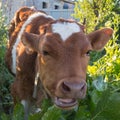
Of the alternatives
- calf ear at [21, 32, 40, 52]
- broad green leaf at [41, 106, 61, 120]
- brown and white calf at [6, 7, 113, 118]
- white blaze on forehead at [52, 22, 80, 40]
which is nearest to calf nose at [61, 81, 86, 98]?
brown and white calf at [6, 7, 113, 118]

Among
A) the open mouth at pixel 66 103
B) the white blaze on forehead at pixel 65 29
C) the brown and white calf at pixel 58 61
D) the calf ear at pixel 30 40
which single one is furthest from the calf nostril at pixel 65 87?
the calf ear at pixel 30 40

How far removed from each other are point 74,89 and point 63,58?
32cm

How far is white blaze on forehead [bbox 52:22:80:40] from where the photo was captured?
3202mm

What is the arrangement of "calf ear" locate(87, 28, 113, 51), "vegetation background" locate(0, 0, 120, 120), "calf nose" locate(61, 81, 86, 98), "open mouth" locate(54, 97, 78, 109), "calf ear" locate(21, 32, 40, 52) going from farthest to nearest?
"calf ear" locate(87, 28, 113, 51)
"calf ear" locate(21, 32, 40, 52)
"open mouth" locate(54, 97, 78, 109)
"calf nose" locate(61, 81, 86, 98)
"vegetation background" locate(0, 0, 120, 120)

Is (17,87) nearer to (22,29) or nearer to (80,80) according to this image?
(22,29)

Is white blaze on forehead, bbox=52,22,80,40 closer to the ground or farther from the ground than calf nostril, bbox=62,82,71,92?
farther from the ground

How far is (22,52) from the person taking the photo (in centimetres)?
406

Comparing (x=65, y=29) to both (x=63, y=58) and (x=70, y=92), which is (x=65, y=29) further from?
(x=70, y=92)

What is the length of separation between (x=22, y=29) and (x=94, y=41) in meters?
1.29

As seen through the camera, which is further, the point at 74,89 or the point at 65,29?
the point at 65,29

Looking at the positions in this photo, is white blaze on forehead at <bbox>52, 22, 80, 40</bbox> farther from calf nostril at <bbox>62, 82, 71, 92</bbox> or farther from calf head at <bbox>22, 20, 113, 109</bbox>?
calf nostril at <bbox>62, 82, 71, 92</bbox>

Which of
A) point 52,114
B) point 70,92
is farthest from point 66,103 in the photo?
point 52,114

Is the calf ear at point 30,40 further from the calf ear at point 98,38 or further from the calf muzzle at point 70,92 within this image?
the calf muzzle at point 70,92

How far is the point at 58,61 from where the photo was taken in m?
3.05
